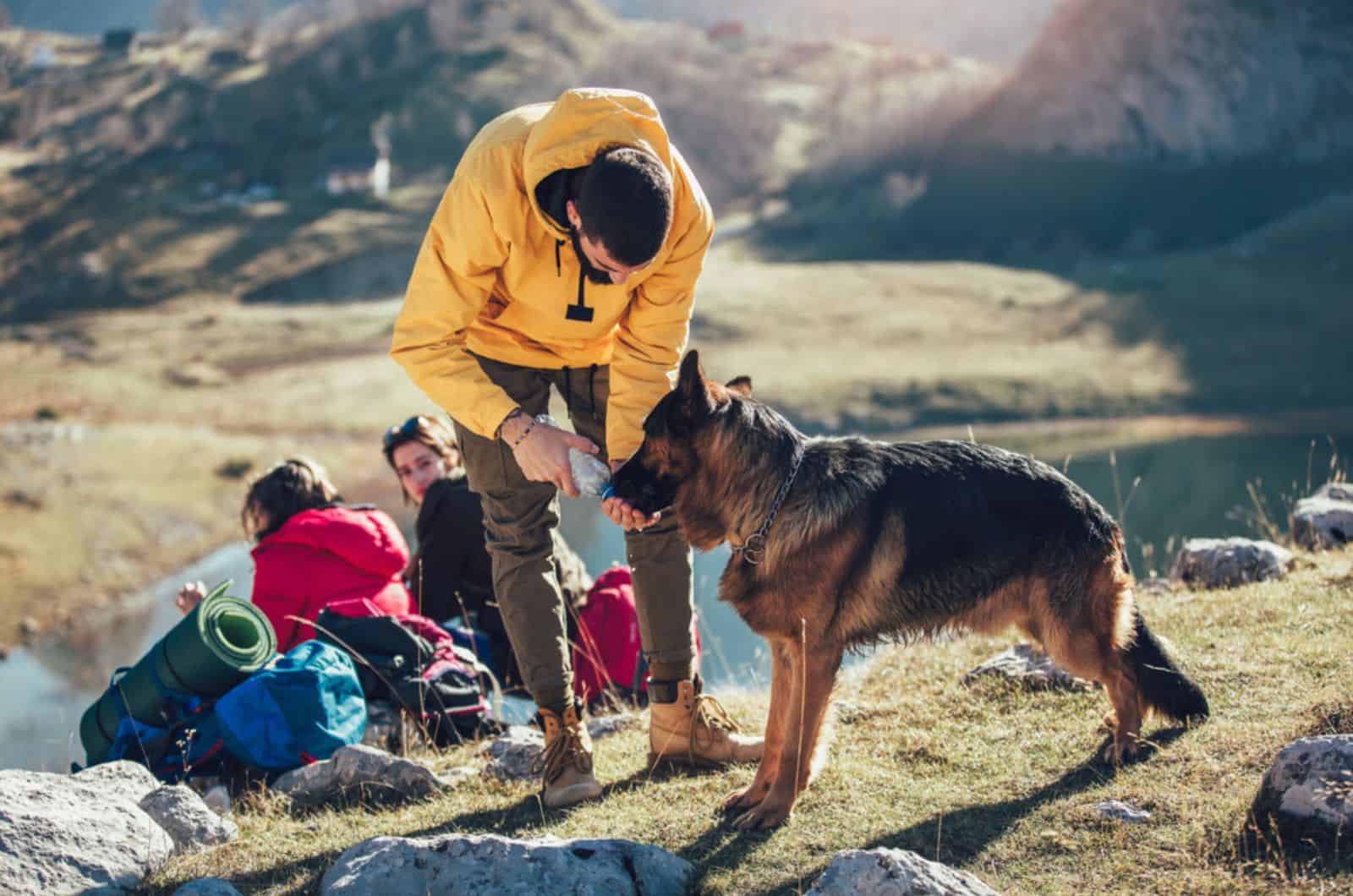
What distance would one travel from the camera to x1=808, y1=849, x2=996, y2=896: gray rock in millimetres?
3943

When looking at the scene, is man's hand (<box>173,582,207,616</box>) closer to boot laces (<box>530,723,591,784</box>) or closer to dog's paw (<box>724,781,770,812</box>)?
boot laces (<box>530,723,591,784</box>)

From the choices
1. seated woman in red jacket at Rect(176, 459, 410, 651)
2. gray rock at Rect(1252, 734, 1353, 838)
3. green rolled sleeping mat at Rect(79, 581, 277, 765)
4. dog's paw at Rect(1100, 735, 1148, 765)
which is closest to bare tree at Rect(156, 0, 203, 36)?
seated woman in red jacket at Rect(176, 459, 410, 651)

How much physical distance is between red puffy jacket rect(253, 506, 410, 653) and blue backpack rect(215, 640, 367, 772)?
99cm

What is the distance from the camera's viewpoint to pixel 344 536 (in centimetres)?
766

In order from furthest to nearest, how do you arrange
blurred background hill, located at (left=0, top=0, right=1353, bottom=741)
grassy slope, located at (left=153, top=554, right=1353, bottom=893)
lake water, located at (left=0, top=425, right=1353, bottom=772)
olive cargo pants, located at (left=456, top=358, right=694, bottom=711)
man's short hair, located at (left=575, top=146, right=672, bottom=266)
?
blurred background hill, located at (left=0, top=0, right=1353, bottom=741) → lake water, located at (left=0, top=425, right=1353, bottom=772) → olive cargo pants, located at (left=456, top=358, right=694, bottom=711) → grassy slope, located at (left=153, top=554, right=1353, bottom=893) → man's short hair, located at (left=575, top=146, right=672, bottom=266)

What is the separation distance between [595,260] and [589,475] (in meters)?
1.06

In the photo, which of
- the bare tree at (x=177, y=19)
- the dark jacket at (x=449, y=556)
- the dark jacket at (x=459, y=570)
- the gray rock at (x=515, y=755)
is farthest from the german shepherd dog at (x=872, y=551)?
the bare tree at (x=177, y=19)

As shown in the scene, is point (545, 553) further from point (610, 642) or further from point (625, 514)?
point (610, 642)

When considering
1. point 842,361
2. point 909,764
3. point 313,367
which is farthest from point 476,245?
point 313,367

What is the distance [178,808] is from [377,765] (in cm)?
101

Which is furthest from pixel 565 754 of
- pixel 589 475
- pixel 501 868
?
pixel 589 475

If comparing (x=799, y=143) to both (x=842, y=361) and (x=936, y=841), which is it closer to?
(x=842, y=361)

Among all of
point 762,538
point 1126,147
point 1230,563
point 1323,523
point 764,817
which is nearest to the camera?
point 764,817

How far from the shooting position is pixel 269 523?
7.99 metres
